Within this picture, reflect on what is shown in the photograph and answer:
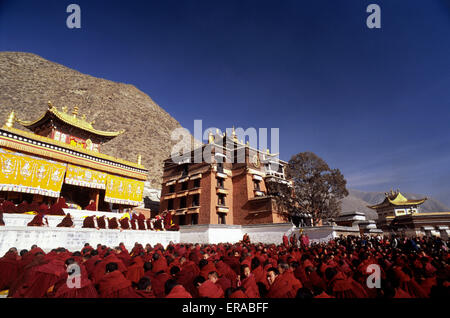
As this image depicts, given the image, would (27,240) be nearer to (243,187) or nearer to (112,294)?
(112,294)

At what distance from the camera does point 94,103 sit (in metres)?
75.0

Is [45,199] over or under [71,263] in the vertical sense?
over

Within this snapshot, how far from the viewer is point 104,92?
269 ft

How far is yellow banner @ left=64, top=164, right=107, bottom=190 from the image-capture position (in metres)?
19.2

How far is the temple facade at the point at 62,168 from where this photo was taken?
1612 cm

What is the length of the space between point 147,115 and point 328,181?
7358 cm

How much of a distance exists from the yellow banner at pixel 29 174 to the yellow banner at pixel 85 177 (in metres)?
0.54

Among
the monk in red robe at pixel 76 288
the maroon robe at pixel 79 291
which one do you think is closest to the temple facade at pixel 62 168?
the monk in red robe at pixel 76 288

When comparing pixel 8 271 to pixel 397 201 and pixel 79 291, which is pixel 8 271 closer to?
pixel 79 291

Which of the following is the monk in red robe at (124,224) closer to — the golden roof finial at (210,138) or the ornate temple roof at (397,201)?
the golden roof finial at (210,138)

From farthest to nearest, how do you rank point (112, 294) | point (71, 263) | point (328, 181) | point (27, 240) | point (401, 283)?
point (328, 181), point (27, 240), point (71, 263), point (401, 283), point (112, 294)

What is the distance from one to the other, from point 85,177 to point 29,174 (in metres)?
4.10
